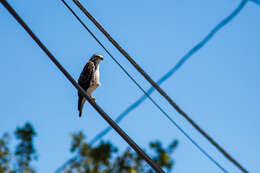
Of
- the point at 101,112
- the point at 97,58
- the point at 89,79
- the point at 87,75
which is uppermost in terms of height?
the point at 97,58

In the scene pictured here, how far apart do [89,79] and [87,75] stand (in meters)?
0.11

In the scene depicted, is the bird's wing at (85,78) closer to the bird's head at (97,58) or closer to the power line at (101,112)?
the bird's head at (97,58)

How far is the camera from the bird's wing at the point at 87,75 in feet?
21.6

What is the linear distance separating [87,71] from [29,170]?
6.33 m

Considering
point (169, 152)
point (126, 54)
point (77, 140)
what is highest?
point (77, 140)

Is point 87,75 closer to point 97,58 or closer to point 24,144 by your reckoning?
point 97,58

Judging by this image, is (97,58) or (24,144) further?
(24,144)

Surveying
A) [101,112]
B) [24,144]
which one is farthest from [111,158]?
[101,112]

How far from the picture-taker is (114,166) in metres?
11.6

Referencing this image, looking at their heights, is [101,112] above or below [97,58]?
below

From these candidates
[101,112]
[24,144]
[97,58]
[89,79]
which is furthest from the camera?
[24,144]

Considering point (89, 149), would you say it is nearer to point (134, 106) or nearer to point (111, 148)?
point (111, 148)

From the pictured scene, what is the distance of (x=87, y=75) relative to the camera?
21.8ft

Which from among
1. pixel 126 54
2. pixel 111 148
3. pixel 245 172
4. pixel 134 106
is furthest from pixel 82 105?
pixel 111 148
